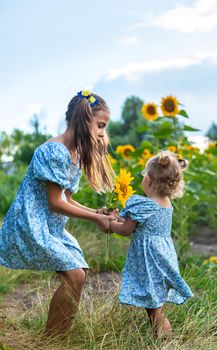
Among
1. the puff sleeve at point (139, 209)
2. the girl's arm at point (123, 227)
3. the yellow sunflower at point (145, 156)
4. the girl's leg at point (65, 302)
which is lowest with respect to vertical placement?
the girl's leg at point (65, 302)

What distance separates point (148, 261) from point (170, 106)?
314 centimetres

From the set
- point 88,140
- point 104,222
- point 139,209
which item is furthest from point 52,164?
point 139,209

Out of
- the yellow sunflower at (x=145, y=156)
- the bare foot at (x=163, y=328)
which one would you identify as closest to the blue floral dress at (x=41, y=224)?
the bare foot at (x=163, y=328)

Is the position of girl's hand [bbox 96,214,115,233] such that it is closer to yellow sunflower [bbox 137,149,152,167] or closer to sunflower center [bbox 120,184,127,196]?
sunflower center [bbox 120,184,127,196]

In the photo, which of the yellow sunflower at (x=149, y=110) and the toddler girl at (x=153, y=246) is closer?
the toddler girl at (x=153, y=246)

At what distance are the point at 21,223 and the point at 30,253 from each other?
0.54 ft

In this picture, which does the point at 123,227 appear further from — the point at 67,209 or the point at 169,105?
the point at 169,105

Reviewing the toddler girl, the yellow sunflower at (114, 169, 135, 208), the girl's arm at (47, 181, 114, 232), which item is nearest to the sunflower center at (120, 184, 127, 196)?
the yellow sunflower at (114, 169, 135, 208)

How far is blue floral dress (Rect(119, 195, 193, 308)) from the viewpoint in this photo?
11.1ft

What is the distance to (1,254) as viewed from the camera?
3.60 metres

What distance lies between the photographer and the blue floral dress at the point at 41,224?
3.42m

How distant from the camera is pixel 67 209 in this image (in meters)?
3.36

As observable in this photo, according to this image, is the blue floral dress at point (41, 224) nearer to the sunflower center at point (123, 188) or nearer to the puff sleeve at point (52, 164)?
the puff sleeve at point (52, 164)

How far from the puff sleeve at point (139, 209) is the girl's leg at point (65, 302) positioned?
0.40 m
